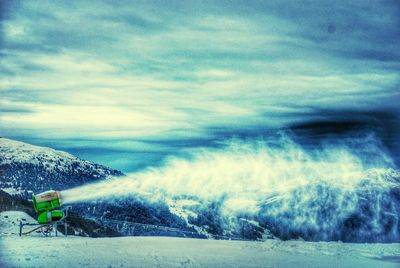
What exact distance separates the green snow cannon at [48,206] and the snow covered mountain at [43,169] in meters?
2.37

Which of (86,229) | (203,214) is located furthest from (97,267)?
(203,214)

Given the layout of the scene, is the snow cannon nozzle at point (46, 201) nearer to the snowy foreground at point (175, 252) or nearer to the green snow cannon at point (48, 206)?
the green snow cannon at point (48, 206)

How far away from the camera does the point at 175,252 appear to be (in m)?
17.4

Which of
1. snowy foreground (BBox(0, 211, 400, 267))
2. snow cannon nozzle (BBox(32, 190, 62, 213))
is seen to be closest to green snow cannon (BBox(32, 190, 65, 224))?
snow cannon nozzle (BBox(32, 190, 62, 213))

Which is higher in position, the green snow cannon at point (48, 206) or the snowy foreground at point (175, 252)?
the green snow cannon at point (48, 206)

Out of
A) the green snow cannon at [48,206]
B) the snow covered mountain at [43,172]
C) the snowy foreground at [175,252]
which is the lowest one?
the snowy foreground at [175,252]

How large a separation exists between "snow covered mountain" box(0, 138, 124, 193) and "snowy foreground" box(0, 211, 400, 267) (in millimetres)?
2614

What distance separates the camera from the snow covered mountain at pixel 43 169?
72.4ft

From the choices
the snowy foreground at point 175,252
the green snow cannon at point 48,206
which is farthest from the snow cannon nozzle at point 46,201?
the snowy foreground at point 175,252

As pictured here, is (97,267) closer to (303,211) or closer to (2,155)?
(2,155)

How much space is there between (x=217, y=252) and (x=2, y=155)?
989cm

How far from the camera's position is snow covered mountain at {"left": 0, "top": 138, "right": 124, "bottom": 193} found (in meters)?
22.1

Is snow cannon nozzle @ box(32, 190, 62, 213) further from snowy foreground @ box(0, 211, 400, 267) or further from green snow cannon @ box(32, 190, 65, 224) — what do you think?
snowy foreground @ box(0, 211, 400, 267)

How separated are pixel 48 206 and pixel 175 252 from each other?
4.82m
